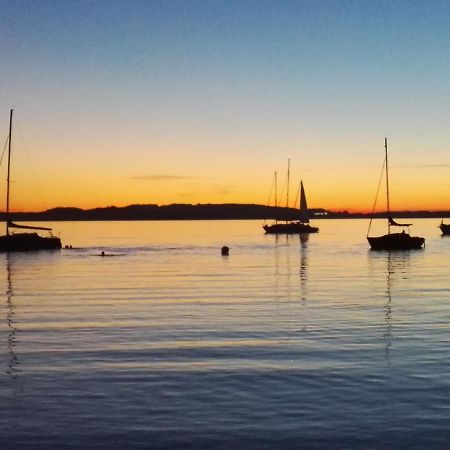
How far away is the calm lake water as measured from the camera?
12688 mm

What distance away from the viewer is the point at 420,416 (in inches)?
536

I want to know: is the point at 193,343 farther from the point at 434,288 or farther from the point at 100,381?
the point at 434,288

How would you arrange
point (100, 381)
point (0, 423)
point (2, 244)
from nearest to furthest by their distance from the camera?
point (0, 423)
point (100, 381)
point (2, 244)

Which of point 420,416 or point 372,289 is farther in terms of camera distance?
point 372,289

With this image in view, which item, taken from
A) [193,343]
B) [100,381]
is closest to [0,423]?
[100,381]

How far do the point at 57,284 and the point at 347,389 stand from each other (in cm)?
3579

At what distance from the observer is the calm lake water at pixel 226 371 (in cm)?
1269

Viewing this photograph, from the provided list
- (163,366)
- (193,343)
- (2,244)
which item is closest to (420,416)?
(163,366)

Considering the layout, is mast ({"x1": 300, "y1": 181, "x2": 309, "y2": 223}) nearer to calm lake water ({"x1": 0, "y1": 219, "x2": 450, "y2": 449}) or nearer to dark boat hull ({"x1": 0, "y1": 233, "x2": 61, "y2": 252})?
dark boat hull ({"x1": 0, "y1": 233, "x2": 61, "y2": 252})

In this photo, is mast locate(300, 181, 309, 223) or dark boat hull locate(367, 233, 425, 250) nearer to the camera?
dark boat hull locate(367, 233, 425, 250)

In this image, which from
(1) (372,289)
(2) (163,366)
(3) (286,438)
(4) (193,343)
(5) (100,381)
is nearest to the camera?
(3) (286,438)

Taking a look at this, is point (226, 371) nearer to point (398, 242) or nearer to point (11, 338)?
point (11, 338)

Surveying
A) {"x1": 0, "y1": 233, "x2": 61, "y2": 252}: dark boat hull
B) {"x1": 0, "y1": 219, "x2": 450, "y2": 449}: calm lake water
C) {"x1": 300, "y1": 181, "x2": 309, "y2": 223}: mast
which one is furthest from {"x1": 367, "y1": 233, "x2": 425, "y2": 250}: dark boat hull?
{"x1": 300, "y1": 181, "x2": 309, "y2": 223}: mast

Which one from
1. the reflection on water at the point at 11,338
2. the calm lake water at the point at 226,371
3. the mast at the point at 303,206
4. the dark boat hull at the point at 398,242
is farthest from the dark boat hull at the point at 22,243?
the mast at the point at 303,206
